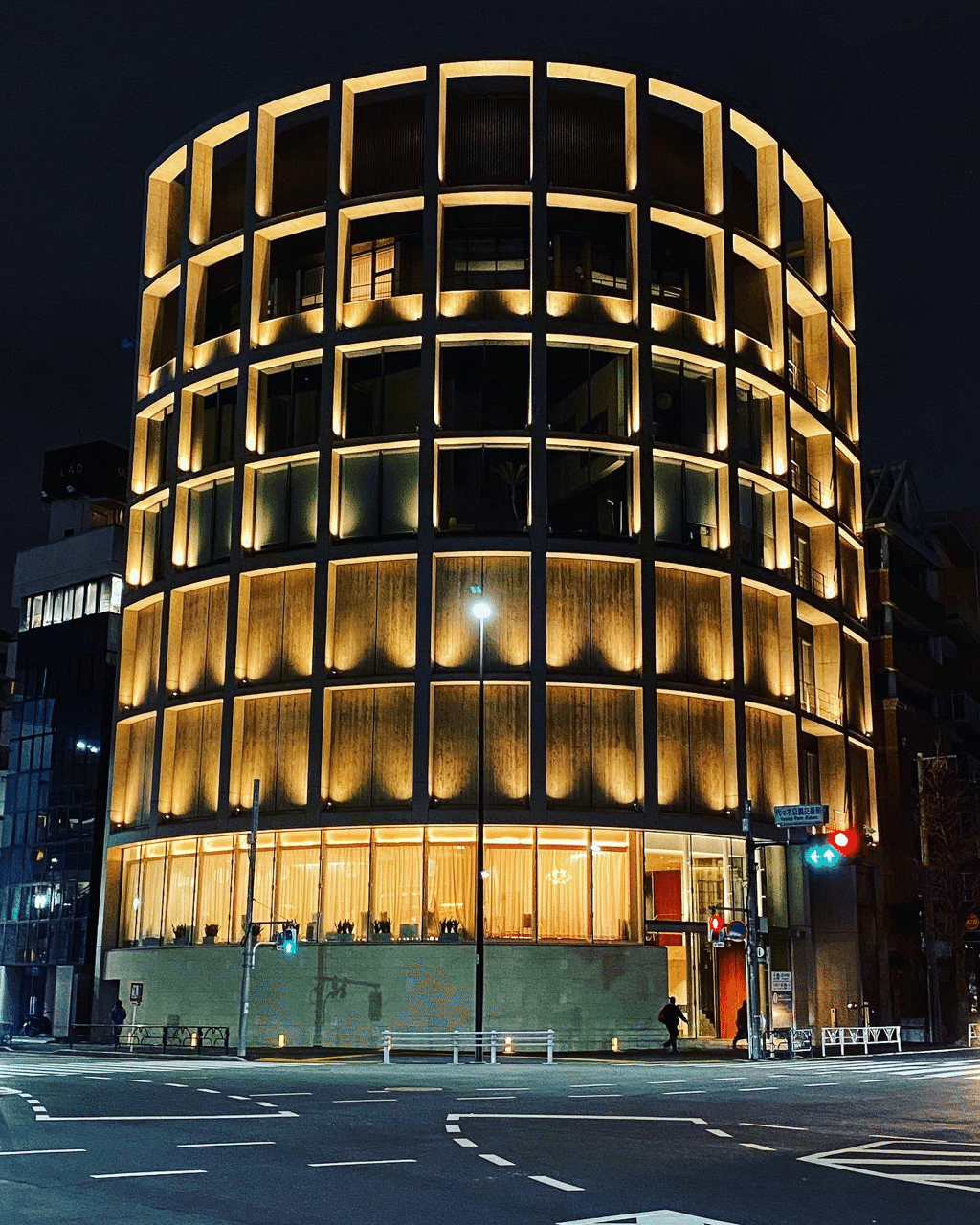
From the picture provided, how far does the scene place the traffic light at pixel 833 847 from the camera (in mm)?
31031

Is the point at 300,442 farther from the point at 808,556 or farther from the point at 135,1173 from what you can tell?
the point at 135,1173

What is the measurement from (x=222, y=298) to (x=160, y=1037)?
30.1m

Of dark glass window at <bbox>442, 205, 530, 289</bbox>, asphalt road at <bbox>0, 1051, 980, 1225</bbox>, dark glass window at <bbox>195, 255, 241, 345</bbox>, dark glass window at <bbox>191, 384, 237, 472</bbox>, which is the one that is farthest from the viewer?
dark glass window at <bbox>195, 255, 241, 345</bbox>

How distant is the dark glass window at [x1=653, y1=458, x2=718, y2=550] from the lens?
178 ft

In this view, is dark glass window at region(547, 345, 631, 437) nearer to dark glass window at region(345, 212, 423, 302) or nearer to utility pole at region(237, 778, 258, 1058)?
dark glass window at region(345, 212, 423, 302)

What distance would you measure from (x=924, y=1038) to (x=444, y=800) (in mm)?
21850

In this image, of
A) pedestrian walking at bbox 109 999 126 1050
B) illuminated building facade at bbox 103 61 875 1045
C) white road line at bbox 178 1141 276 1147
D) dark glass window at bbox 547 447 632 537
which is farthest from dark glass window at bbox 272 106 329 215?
white road line at bbox 178 1141 276 1147

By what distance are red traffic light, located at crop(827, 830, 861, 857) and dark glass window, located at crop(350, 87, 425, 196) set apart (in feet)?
113

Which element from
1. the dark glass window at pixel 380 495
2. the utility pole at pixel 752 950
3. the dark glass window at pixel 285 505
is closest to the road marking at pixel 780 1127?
the utility pole at pixel 752 950

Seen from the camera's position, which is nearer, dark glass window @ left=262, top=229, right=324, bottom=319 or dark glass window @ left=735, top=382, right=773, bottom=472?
dark glass window @ left=735, top=382, right=773, bottom=472

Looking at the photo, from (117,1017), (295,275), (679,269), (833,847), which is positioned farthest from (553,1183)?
(295,275)

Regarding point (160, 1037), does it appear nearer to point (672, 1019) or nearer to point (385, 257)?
point (672, 1019)

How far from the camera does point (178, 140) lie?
A: 62.7 metres

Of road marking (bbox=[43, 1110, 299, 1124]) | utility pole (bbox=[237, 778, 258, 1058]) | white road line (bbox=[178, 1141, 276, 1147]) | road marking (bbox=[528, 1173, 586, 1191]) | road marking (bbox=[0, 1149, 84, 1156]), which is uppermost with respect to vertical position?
utility pole (bbox=[237, 778, 258, 1058])
